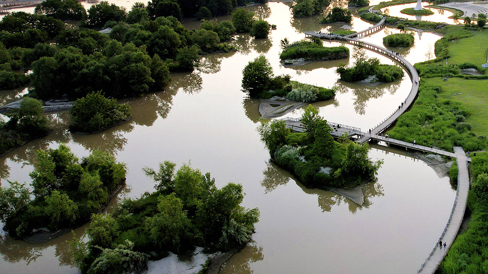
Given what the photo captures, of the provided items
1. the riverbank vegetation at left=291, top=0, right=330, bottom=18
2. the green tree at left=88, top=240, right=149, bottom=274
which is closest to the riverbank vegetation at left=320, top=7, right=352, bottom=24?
the riverbank vegetation at left=291, top=0, right=330, bottom=18

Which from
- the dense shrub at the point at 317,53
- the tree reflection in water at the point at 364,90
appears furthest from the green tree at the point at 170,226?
the dense shrub at the point at 317,53

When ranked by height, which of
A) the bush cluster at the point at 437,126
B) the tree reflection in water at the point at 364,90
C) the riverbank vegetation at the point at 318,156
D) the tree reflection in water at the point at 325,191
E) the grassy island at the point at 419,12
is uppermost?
the riverbank vegetation at the point at 318,156

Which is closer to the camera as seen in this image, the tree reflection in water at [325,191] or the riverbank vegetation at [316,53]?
the tree reflection in water at [325,191]

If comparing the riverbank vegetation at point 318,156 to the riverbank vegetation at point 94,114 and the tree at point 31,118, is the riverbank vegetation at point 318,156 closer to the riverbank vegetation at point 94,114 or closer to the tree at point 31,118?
the riverbank vegetation at point 94,114

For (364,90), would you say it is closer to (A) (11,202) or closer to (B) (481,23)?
(B) (481,23)

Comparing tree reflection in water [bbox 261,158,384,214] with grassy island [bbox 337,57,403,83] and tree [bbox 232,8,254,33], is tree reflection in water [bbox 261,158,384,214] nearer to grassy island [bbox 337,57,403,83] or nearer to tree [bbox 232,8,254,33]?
grassy island [bbox 337,57,403,83]

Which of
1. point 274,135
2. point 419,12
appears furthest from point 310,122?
point 419,12

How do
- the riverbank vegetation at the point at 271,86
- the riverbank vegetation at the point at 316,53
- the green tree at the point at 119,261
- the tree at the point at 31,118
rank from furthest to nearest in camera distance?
the riverbank vegetation at the point at 316,53
the riverbank vegetation at the point at 271,86
the tree at the point at 31,118
the green tree at the point at 119,261
